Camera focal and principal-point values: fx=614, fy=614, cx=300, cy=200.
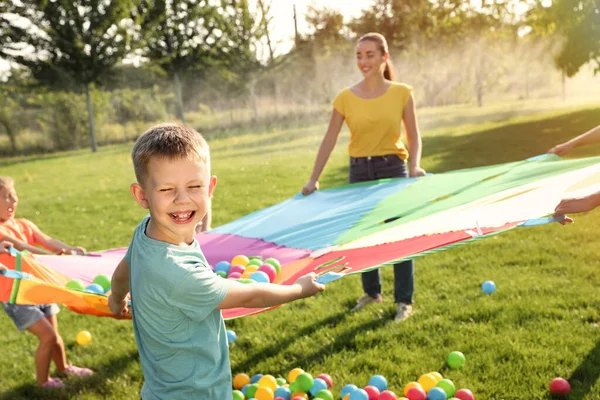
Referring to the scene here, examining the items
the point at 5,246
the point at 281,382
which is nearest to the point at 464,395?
the point at 281,382

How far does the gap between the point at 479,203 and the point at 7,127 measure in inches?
861

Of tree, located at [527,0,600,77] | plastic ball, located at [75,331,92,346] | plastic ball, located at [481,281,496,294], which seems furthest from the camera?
tree, located at [527,0,600,77]

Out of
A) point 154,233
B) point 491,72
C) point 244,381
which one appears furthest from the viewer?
point 491,72

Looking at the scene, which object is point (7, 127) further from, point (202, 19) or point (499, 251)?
point (499, 251)

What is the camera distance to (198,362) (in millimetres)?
1872

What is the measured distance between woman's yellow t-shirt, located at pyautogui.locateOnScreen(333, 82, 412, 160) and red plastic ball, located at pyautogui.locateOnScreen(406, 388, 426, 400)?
1.61 metres

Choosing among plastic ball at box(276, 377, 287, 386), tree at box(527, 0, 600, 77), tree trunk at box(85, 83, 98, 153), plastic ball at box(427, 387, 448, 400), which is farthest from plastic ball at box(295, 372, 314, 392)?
tree trunk at box(85, 83, 98, 153)

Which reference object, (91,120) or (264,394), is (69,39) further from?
(264,394)

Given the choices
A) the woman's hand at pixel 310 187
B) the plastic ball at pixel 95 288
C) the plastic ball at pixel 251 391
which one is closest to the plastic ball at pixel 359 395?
the plastic ball at pixel 251 391

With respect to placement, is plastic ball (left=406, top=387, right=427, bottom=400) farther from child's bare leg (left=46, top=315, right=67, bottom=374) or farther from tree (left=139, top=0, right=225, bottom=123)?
tree (left=139, top=0, right=225, bottom=123)

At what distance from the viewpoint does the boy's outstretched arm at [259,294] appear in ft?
6.03

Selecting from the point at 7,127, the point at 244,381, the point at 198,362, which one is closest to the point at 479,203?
the point at 244,381

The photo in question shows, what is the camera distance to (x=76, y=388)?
3570 mm

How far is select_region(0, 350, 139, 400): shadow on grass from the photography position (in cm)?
351
